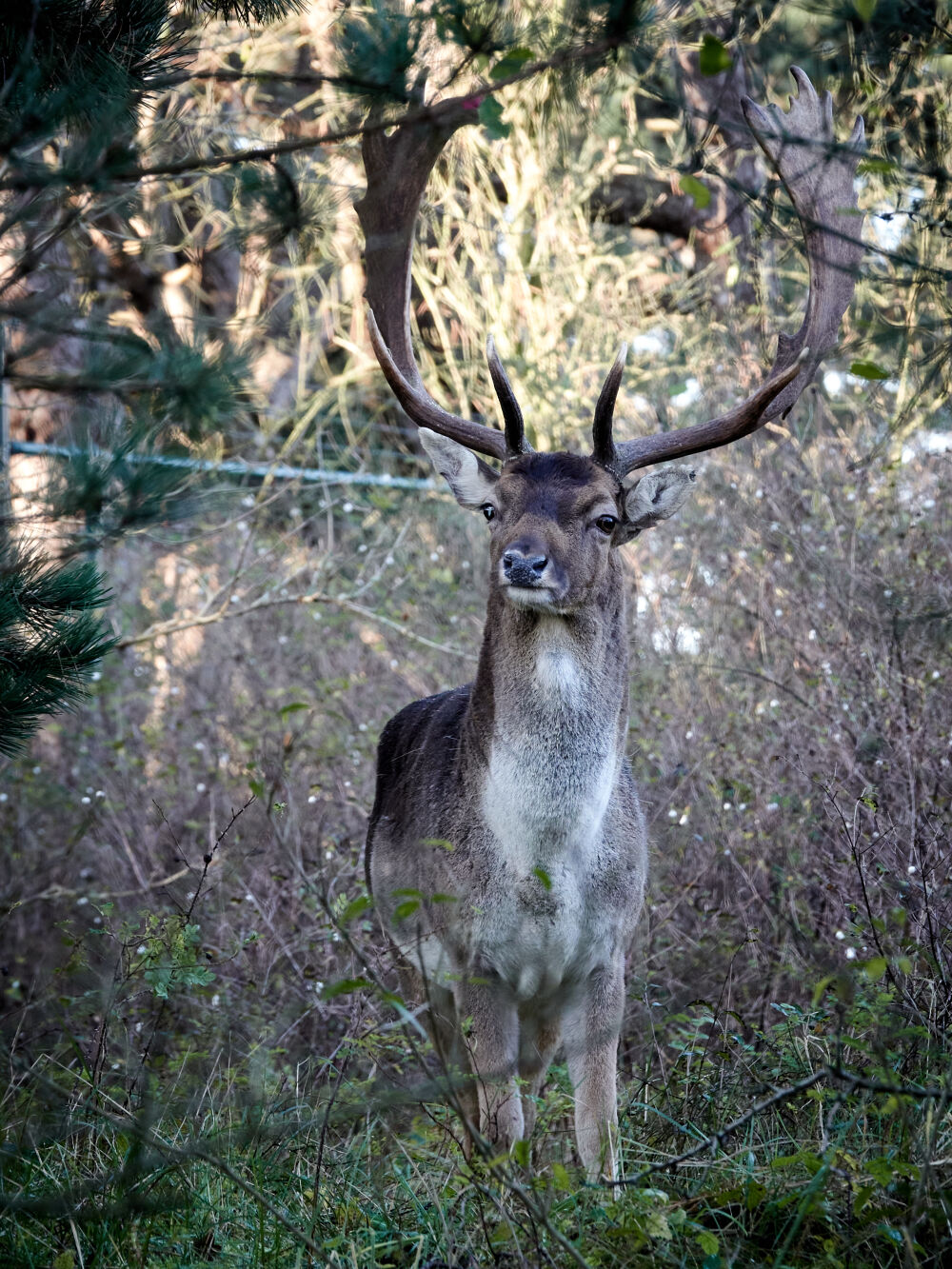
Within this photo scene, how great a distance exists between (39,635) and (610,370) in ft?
7.40

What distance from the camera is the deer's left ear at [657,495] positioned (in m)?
4.67

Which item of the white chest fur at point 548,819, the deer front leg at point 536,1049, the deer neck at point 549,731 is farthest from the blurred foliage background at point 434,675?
the deer neck at point 549,731

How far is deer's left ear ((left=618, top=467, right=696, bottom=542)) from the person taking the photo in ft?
15.3

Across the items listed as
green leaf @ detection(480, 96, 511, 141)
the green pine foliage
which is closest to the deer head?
green leaf @ detection(480, 96, 511, 141)

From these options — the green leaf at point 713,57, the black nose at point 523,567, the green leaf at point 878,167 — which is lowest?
the black nose at point 523,567

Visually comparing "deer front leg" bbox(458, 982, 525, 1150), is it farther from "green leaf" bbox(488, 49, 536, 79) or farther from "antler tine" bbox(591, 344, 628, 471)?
"green leaf" bbox(488, 49, 536, 79)

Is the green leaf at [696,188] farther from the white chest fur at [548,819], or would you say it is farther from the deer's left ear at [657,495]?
the white chest fur at [548,819]

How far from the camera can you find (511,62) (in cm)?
325

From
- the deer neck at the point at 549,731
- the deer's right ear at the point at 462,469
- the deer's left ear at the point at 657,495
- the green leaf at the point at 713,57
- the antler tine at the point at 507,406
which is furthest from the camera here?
the deer's right ear at the point at 462,469

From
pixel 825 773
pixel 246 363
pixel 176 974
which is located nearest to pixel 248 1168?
pixel 176 974

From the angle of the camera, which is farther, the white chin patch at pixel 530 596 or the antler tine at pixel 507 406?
the antler tine at pixel 507 406

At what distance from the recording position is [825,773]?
17.9 ft

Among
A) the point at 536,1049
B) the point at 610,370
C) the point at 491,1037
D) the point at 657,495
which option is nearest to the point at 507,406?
the point at 610,370

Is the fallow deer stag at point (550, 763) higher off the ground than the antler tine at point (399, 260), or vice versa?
the antler tine at point (399, 260)
